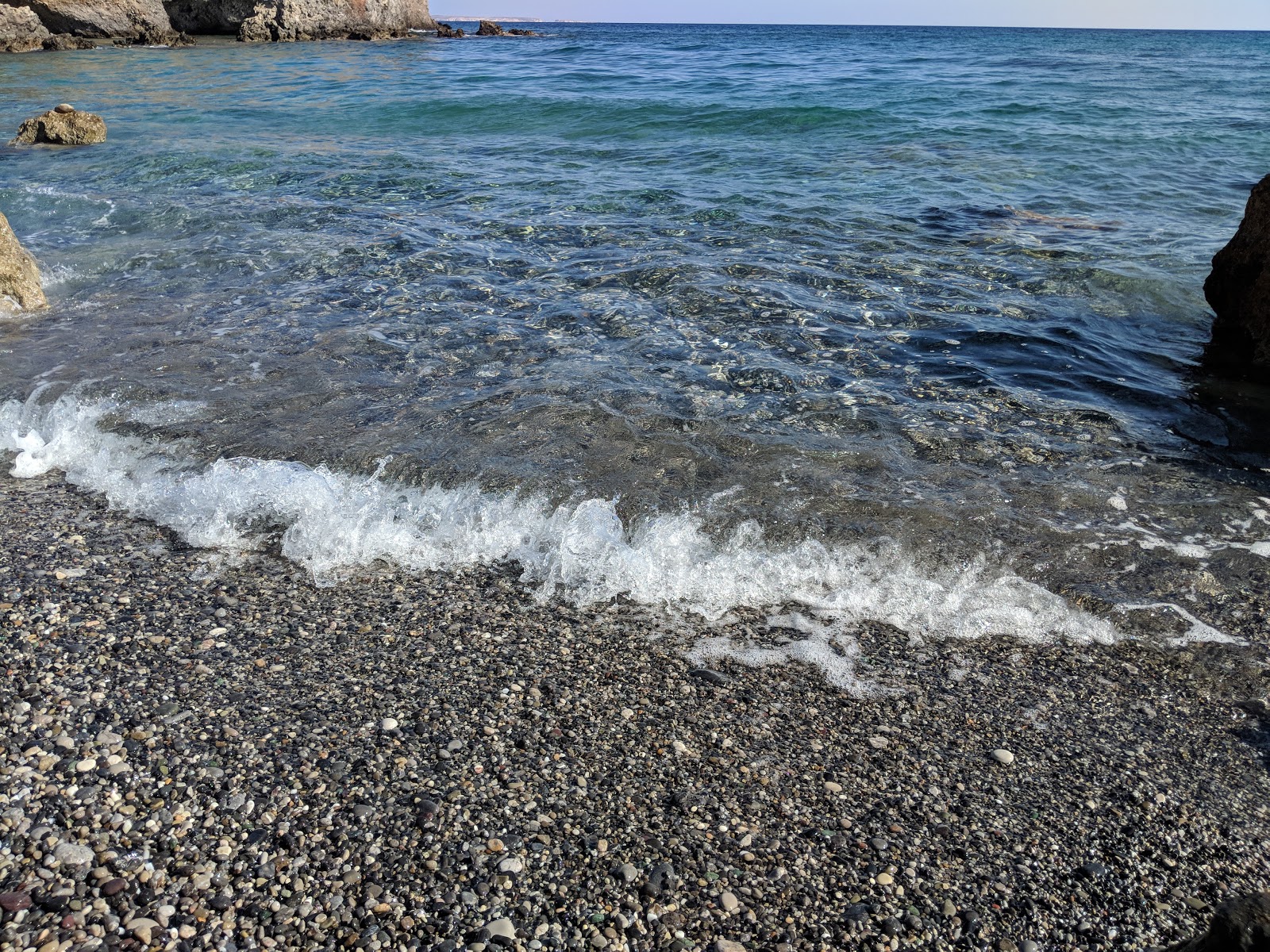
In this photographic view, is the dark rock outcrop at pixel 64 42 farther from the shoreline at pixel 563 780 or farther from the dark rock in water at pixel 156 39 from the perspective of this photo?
the shoreline at pixel 563 780

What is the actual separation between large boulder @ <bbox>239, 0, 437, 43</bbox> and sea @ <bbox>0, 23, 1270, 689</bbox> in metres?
29.7

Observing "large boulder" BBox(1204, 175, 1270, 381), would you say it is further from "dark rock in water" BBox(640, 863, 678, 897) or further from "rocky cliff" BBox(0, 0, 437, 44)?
"rocky cliff" BBox(0, 0, 437, 44)

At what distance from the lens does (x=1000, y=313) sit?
7445 millimetres

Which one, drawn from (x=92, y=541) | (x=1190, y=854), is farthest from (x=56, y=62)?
(x=1190, y=854)

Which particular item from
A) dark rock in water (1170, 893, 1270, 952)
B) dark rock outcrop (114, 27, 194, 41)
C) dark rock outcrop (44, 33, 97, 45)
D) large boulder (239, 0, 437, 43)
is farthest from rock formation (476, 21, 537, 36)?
dark rock in water (1170, 893, 1270, 952)

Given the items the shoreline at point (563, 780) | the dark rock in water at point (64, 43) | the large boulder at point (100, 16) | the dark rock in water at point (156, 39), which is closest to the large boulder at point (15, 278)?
the shoreline at point (563, 780)

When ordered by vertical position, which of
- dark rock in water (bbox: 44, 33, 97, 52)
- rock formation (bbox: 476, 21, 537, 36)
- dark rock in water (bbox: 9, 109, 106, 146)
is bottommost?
dark rock in water (bbox: 9, 109, 106, 146)

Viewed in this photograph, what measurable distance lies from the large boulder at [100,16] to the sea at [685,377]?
2416cm

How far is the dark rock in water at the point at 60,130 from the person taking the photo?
14.5 metres

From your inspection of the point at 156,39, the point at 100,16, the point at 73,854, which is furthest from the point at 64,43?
the point at 73,854

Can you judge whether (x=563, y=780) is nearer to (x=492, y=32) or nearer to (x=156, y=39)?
(x=156, y=39)

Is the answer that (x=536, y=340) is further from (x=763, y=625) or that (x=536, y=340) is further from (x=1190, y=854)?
(x=1190, y=854)

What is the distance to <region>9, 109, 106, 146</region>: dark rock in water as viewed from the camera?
47.6 feet

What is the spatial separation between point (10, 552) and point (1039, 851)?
4.30 meters
